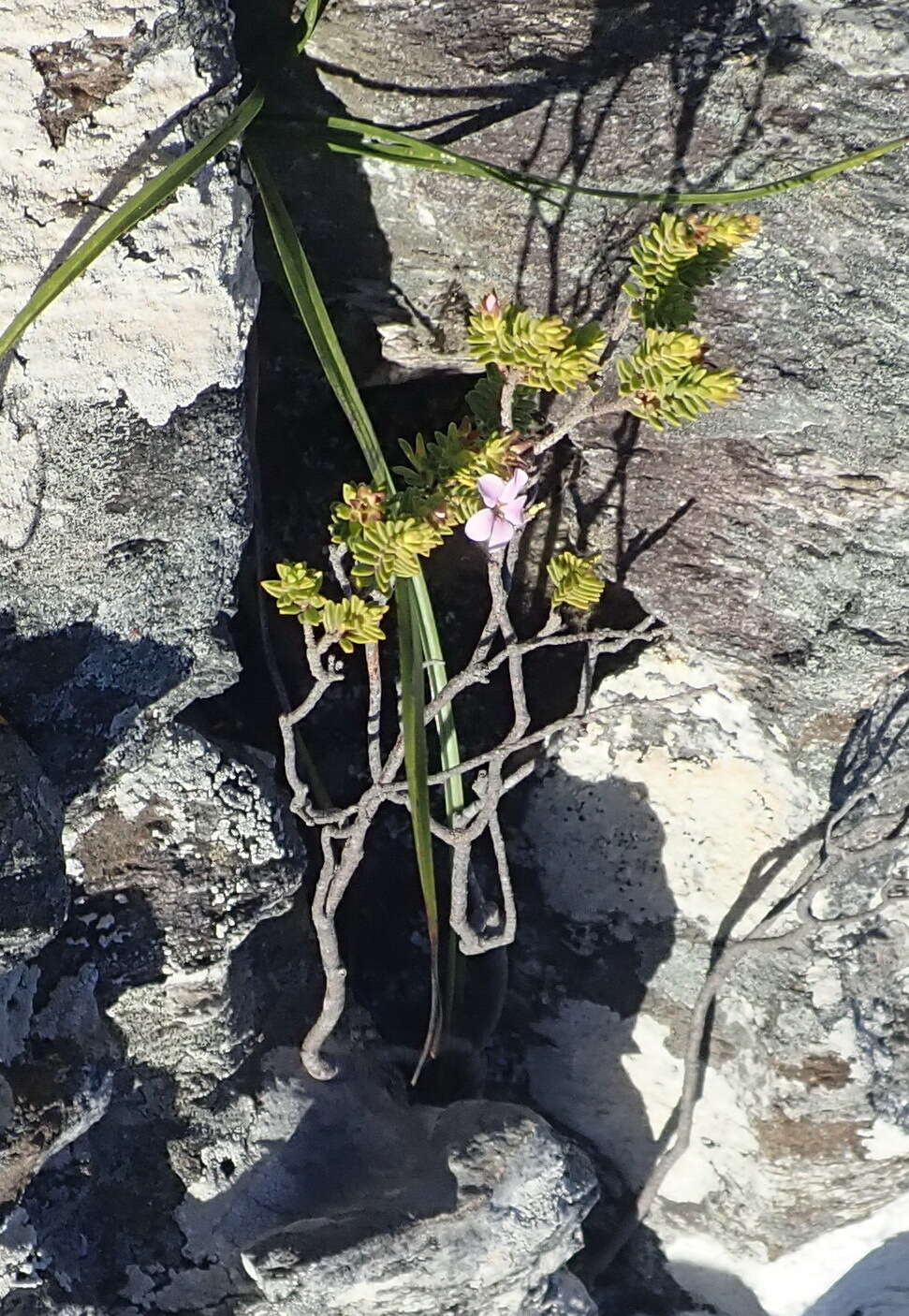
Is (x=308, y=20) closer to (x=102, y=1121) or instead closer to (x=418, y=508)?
(x=418, y=508)

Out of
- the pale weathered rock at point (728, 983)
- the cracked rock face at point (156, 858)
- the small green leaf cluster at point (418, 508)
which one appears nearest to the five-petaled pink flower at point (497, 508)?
the small green leaf cluster at point (418, 508)

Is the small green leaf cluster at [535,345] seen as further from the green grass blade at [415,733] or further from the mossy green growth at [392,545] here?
the green grass blade at [415,733]

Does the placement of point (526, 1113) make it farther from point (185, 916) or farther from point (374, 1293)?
point (185, 916)

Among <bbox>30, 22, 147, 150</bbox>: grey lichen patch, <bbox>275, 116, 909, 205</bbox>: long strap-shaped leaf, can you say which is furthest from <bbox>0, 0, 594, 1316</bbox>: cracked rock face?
<bbox>275, 116, 909, 205</bbox>: long strap-shaped leaf

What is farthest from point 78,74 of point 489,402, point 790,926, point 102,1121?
point 790,926

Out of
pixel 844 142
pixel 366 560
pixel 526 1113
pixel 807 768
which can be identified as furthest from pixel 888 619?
pixel 526 1113
